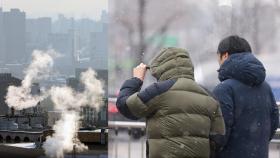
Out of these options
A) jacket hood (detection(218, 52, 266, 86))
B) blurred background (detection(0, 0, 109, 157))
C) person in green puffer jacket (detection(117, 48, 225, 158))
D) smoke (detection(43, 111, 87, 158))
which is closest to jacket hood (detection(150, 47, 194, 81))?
person in green puffer jacket (detection(117, 48, 225, 158))

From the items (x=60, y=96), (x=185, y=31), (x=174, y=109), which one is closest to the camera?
(x=174, y=109)

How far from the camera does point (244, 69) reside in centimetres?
174

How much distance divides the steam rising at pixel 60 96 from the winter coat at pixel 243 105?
1.58 metres

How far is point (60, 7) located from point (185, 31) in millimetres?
980

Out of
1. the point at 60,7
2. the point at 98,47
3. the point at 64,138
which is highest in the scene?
the point at 60,7

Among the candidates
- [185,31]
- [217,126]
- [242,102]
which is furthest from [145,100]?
[185,31]

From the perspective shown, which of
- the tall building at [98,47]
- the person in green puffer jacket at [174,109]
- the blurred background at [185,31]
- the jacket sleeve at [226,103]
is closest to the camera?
the person in green puffer jacket at [174,109]

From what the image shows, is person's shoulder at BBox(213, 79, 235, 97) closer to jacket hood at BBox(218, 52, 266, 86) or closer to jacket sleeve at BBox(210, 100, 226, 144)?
jacket hood at BBox(218, 52, 266, 86)

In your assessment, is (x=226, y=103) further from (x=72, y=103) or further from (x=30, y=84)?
(x=30, y=84)

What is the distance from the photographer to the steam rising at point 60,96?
3.25m

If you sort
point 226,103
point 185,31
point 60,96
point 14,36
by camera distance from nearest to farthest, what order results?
1. point 226,103
2. point 185,31
3. point 60,96
4. point 14,36

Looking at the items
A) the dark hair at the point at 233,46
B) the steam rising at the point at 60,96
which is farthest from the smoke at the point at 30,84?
the dark hair at the point at 233,46

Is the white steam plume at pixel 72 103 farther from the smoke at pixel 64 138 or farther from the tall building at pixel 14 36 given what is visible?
the tall building at pixel 14 36

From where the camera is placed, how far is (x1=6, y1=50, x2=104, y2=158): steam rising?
10.6 feet
